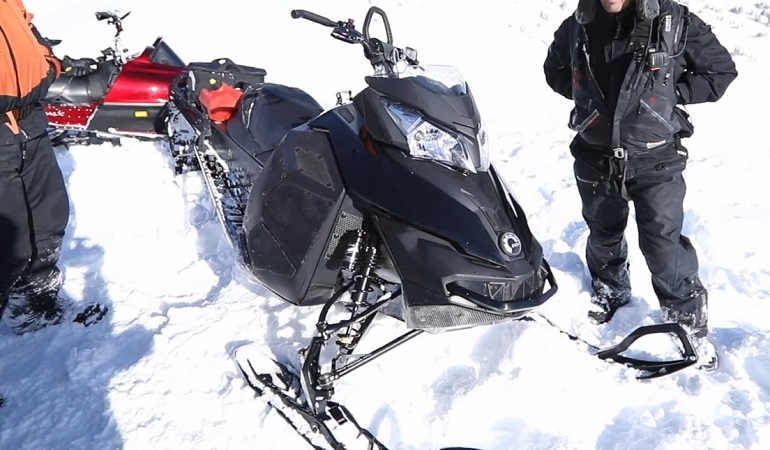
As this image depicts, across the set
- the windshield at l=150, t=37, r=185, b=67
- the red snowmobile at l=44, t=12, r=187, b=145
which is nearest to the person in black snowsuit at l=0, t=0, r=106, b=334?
the red snowmobile at l=44, t=12, r=187, b=145

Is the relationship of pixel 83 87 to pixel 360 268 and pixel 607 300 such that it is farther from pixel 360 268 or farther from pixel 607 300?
pixel 607 300

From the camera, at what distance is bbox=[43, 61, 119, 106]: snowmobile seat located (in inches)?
195

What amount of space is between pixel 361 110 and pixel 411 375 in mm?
1172

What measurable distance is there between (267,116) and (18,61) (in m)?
1.20

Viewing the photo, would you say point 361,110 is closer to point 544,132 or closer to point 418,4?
point 544,132

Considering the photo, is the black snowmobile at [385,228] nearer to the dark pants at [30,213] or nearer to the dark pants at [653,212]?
the dark pants at [653,212]

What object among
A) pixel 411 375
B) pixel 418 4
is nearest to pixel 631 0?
pixel 411 375

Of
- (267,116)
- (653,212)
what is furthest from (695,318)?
(267,116)

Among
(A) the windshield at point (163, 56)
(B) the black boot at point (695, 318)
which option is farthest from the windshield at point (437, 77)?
(A) the windshield at point (163, 56)

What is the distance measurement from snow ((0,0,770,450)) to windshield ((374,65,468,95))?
3.81 feet

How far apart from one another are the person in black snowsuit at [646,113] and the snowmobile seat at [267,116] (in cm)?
137

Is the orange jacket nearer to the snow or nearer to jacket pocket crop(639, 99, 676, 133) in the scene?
the snow

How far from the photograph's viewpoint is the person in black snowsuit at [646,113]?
2537 mm

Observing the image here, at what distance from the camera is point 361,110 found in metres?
2.37
